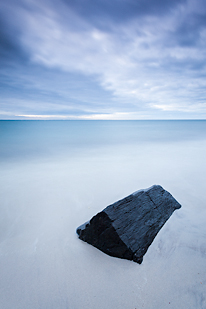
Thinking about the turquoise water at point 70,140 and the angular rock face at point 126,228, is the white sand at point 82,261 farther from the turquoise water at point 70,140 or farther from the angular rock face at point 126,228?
the turquoise water at point 70,140

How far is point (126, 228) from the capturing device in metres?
2.99

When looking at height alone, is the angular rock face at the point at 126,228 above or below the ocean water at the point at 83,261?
above

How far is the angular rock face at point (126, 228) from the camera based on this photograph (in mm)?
2895

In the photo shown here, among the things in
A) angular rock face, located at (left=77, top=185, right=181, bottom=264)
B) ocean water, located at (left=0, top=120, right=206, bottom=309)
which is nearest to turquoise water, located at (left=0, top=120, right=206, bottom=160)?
ocean water, located at (left=0, top=120, right=206, bottom=309)

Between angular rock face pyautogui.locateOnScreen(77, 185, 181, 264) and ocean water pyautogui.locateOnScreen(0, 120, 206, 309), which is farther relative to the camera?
angular rock face pyautogui.locateOnScreen(77, 185, 181, 264)

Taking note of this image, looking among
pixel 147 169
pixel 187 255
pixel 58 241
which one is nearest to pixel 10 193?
pixel 58 241

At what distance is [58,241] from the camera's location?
11.3 ft

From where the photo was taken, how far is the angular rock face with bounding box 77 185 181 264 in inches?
114

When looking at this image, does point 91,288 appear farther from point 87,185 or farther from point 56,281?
point 87,185

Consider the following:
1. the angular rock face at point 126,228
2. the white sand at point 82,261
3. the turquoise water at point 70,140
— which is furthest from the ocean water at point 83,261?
the turquoise water at point 70,140

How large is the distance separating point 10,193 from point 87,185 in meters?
2.62


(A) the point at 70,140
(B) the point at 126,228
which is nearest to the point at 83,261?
(B) the point at 126,228

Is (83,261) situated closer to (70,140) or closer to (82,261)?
(82,261)

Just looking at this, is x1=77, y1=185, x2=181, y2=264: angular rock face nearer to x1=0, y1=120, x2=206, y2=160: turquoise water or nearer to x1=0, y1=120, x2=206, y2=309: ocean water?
x1=0, y1=120, x2=206, y2=309: ocean water
